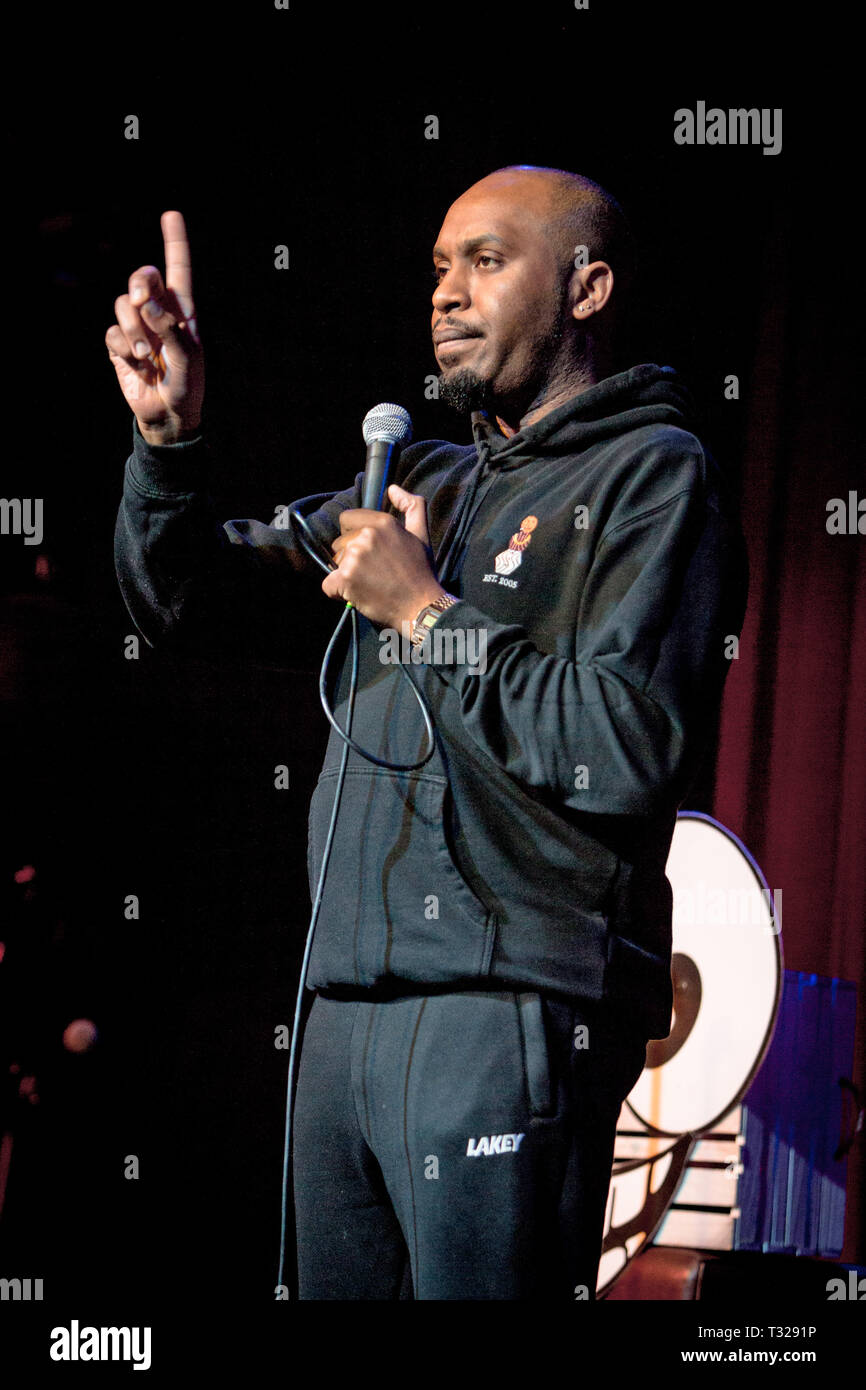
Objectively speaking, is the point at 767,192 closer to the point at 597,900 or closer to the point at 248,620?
the point at 248,620

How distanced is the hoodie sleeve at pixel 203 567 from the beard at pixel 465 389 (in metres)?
0.19

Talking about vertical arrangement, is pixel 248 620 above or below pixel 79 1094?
above

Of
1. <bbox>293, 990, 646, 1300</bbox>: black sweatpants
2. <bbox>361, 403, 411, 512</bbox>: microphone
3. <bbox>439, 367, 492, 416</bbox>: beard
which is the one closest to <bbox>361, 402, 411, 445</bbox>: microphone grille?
<bbox>361, 403, 411, 512</bbox>: microphone

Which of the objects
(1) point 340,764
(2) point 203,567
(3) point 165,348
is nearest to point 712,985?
(1) point 340,764

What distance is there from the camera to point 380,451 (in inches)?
60.5

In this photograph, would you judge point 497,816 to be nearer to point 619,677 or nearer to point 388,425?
point 619,677

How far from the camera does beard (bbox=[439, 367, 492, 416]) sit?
167 cm

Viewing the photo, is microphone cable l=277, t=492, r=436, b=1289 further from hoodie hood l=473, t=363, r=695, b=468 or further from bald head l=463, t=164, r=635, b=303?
bald head l=463, t=164, r=635, b=303

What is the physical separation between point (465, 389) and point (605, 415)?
0.20 m

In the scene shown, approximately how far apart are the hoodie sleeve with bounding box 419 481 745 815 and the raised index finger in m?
0.55

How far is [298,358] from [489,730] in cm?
163
